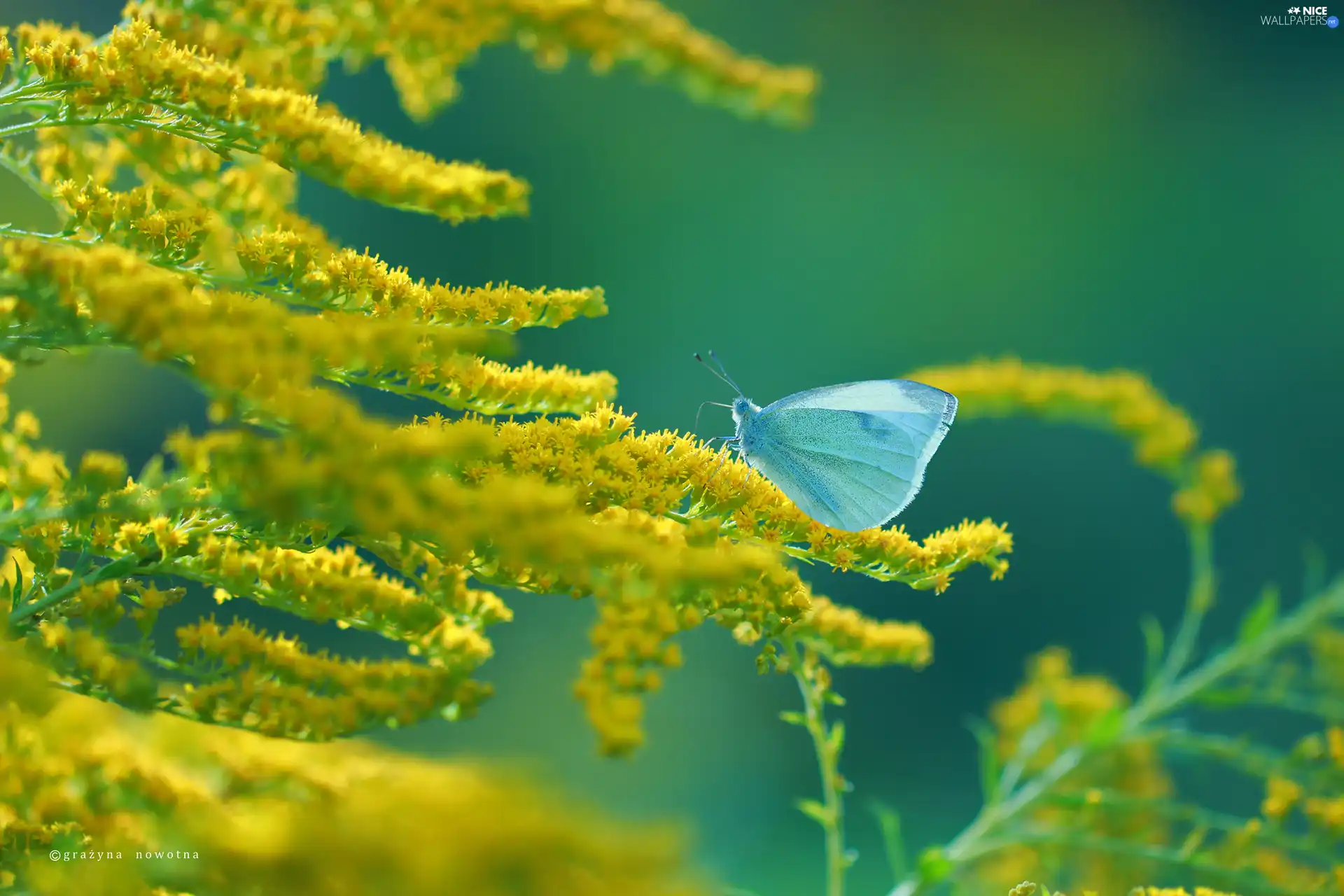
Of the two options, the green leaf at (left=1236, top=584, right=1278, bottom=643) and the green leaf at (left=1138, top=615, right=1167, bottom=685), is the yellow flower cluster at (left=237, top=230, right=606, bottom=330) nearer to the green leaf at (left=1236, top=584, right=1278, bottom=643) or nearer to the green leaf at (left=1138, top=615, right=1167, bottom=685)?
the green leaf at (left=1138, top=615, right=1167, bottom=685)

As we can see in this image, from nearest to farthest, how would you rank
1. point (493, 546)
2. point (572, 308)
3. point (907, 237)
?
point (493, 546), point (572, 308), point (907, 237)

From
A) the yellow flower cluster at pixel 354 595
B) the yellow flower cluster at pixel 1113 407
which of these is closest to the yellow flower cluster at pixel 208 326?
the yellow flower cluster at pixel 354 595

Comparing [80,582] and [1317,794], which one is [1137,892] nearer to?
[1317,794]

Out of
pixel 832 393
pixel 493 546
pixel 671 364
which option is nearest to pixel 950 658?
pixel 671 364

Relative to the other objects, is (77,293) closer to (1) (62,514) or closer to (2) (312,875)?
(1) (62,514)

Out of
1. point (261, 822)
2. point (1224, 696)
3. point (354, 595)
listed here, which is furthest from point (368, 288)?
point (1224, 696)

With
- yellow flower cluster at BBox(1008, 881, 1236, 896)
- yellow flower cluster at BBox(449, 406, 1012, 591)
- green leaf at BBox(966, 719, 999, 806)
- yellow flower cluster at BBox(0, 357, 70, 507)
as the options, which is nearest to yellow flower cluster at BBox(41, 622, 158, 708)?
yellow flower cluster at BBox(0, 357, 70, 507)

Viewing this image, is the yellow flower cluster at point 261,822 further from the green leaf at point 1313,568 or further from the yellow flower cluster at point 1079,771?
the green leaf at point 1313,568
